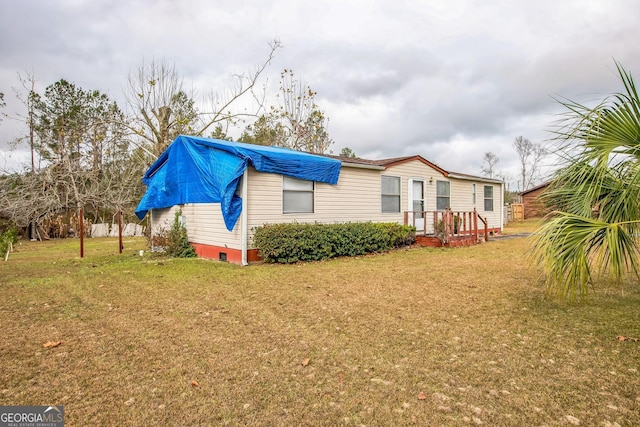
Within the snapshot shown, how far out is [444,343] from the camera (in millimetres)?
3473

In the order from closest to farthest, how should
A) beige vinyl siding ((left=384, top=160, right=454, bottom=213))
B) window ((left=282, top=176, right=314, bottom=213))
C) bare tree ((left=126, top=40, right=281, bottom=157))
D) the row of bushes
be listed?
1. the row of bushes
2. window ((left=282, top=176, right=314, bottom=213))
3. beige vinyl siding ((left=384, top=160, right=454, bottom=213))
4. bare tree ((left=126, top=40, right=281, bottom=157))

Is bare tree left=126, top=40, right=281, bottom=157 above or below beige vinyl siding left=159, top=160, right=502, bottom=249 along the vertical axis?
above

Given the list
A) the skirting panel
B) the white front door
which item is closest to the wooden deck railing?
the white front door

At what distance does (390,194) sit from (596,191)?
28.2ft

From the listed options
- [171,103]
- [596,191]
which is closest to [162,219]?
[171,103]

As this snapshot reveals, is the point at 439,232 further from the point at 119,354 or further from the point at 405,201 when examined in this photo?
the point at 119,354

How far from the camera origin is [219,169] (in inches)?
352

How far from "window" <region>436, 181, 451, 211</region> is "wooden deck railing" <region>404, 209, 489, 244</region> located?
76 centimetres

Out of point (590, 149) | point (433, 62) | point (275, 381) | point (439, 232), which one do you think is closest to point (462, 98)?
point (433, 62)

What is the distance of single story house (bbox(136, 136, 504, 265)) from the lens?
866 cm

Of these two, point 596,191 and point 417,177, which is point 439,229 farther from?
point 596,191

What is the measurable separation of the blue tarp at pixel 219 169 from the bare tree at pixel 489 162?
39571 mm

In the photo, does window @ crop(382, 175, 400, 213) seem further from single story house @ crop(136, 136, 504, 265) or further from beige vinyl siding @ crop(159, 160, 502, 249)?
beige vinyl siding @ crop(159, 160, 502, 249)

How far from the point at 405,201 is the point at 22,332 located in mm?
11173
